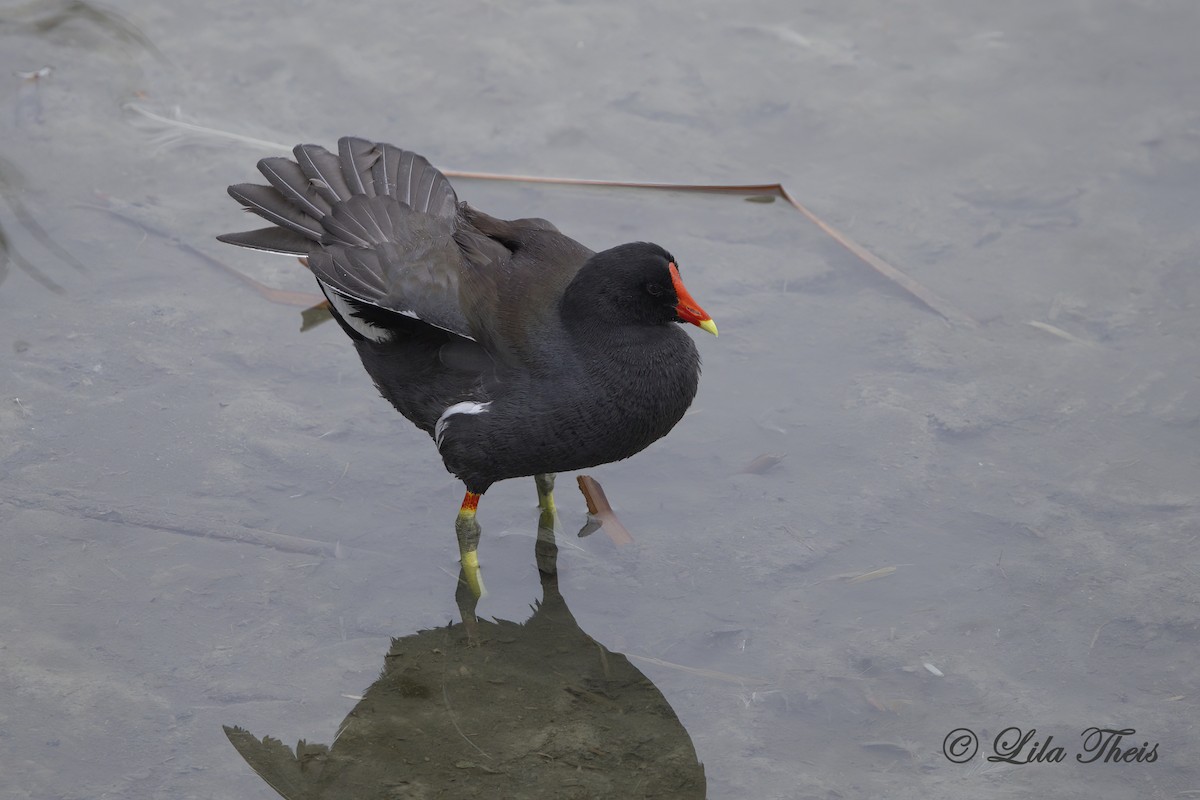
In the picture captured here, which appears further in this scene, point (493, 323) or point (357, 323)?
point (357, 323)

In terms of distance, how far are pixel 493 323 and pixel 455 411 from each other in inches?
11.8

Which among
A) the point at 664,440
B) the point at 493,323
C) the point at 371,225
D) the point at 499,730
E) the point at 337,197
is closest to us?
the point at 499,730

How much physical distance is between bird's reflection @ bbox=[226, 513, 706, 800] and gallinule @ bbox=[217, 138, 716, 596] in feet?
1.06

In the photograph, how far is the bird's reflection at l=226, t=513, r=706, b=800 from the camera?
3854mm

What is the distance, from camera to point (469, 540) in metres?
4.57

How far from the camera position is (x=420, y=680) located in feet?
13.9

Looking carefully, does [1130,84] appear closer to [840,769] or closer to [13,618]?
[840,769]

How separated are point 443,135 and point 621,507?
7.77 feet

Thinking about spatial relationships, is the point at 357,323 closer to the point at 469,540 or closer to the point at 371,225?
the point at 371,225

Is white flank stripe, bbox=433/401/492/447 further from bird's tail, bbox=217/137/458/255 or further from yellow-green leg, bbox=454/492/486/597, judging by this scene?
bird's tail, bbox=217/137/458/255

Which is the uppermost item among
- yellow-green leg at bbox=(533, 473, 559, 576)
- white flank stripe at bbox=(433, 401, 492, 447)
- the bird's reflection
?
white flank stripe at bbox=(433, 401, 492, 447)

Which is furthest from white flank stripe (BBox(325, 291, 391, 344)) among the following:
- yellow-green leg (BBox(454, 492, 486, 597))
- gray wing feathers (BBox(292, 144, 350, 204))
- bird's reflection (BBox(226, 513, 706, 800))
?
bird's reflection (BBox(226, 513, 706, 800))

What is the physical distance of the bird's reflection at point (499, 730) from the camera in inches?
152

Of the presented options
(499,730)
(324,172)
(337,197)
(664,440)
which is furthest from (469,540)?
(324,172)
